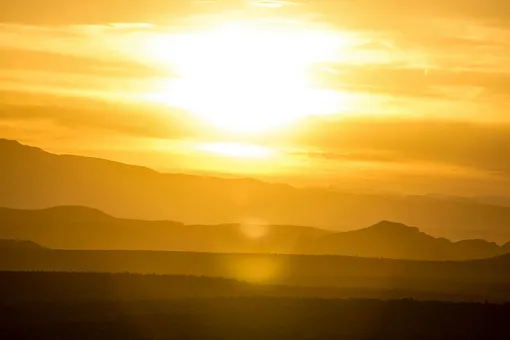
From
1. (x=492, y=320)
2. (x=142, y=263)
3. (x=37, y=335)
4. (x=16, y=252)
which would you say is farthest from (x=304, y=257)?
(x=37, y=335)

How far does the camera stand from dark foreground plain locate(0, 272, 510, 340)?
44969 millimetres

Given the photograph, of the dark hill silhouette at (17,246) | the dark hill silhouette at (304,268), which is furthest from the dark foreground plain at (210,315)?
the dark hill silhouette at (17,246)

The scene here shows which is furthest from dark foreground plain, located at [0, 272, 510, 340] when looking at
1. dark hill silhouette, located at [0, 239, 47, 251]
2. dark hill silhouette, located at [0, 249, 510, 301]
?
dark hill silhouette, located at [0, 239, 47, 251]

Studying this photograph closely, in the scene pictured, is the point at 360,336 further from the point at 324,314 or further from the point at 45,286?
the point at 45,286

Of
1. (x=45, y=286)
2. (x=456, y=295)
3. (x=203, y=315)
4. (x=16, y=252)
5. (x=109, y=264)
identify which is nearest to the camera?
(x=203, y=315)

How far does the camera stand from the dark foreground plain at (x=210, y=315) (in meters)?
45.0

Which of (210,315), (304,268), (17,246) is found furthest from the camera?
(17,246)

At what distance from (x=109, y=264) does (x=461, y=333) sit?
2775 inches

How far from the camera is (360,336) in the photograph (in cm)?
4569

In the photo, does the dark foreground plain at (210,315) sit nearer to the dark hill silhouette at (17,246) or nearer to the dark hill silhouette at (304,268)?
the dark hill silhouette at (304,268)

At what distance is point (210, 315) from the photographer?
5009cm

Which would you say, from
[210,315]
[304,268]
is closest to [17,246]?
[304,268]

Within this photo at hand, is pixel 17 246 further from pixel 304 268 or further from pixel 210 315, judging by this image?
pixel 210 315

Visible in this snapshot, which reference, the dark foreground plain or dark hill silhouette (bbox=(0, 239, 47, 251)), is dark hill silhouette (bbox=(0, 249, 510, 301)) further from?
the dark foreground plain
